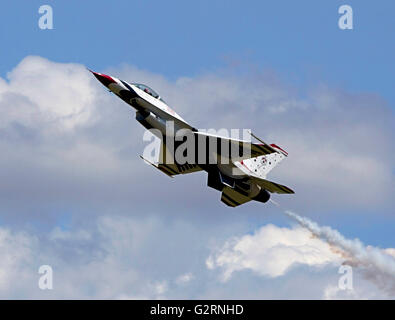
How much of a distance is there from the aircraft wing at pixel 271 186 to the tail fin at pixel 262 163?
1010mm

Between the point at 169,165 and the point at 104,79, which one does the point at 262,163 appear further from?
the point at 104,79

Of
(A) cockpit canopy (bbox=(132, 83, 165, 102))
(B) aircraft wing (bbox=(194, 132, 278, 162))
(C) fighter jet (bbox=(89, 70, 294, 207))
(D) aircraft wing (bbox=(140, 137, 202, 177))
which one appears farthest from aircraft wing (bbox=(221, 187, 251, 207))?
(A) cockpit canopy (bbox=(132, 83, 165, 102))

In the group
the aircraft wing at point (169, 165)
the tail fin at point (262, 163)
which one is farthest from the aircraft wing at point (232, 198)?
the aircraft wing at point (169, 165)

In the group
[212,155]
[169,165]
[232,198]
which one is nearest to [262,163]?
[232,198]

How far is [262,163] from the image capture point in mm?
60781

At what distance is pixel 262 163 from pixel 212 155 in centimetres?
425

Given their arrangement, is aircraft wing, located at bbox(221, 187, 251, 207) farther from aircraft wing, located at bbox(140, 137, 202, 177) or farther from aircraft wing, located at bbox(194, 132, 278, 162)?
aircraft wing, located at bbox(194, 132, 278, 162)
